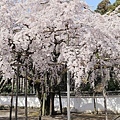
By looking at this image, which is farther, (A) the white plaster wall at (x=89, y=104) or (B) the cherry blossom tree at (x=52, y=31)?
(A) the white plaster wall at (x=89, y=104)

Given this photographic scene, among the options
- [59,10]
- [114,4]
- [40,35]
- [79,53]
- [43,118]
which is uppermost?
[114,4]

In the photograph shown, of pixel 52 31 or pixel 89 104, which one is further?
pixel 89 104

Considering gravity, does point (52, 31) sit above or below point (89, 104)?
above

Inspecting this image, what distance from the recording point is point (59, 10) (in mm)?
6102

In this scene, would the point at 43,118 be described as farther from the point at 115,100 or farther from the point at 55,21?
the point at 55,21

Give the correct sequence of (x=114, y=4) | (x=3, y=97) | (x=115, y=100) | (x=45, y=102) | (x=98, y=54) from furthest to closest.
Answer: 1. (x=3, y=97)
2. (x=114, y=4)
3. (x=115, y=100)
4. (x=45, y=102)
5. (x=98, y=54)

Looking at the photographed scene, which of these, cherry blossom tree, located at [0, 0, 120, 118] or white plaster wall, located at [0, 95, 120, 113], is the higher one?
cherry blossom tree, located at [0, 0, 120, 118]

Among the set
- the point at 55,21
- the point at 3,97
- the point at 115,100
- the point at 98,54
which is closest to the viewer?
the point at 55,21

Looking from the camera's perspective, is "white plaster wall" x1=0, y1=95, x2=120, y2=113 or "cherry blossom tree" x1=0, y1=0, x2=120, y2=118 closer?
"cherry blossom tree" x1=0, y1=0, x2=120, y2=118

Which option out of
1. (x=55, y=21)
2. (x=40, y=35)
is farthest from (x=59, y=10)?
(x=40, y=35)

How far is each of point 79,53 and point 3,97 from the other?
38.9 feet

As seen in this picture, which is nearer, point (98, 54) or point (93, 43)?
point (93, 43)

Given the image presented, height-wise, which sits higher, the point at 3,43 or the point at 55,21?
the point at 55,21

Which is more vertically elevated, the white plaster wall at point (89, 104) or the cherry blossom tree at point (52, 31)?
the cherry blossom tree at point (52, 31)
